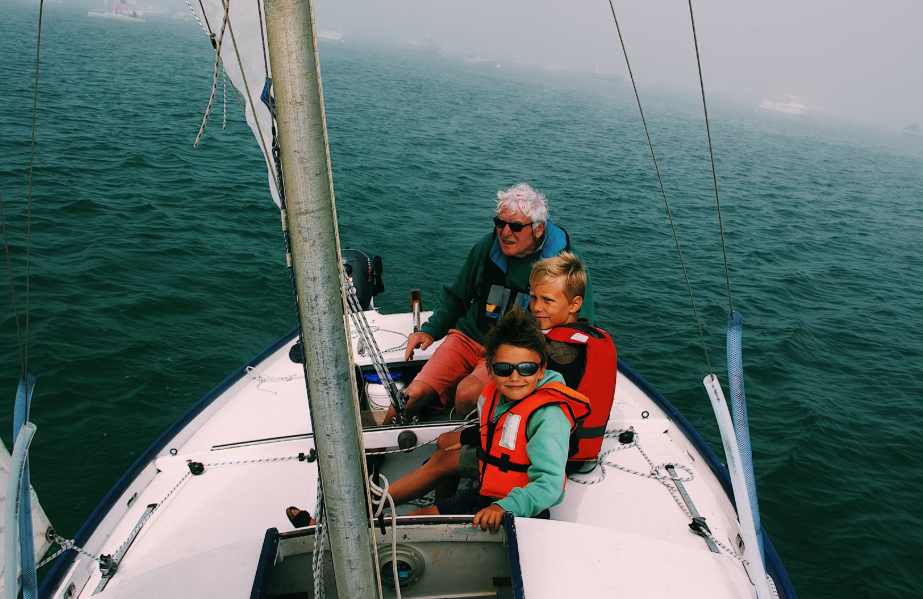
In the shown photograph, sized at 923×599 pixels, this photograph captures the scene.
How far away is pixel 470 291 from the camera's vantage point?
161 inches

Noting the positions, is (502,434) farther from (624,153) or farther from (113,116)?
(624,153)

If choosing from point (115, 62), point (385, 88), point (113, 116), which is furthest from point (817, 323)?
point (115, 62)

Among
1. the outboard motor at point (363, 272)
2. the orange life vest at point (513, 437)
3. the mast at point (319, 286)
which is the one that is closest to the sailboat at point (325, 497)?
the mast at point (319, 286)

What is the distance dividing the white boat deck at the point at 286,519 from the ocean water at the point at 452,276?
245 centimetres

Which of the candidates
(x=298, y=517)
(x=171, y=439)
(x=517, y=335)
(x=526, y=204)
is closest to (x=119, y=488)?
(x=171, y=439)

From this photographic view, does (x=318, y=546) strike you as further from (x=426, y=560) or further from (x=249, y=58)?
(x=249, y=58)

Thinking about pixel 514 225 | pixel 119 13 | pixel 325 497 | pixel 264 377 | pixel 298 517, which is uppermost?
pixel 119 13

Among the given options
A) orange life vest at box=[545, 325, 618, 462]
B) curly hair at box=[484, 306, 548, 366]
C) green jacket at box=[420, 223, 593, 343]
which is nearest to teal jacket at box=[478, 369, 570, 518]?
curly hair at box=[484, 306, 548, 366]

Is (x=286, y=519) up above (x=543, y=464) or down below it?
below

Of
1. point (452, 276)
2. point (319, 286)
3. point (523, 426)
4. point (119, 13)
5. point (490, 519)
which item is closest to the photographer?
point (319, 286)

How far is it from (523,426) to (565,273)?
92 centimetres

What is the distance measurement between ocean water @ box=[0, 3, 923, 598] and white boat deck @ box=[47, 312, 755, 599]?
96.3 inches

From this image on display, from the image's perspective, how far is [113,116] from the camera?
1989cm

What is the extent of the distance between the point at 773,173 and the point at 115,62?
3513cm
